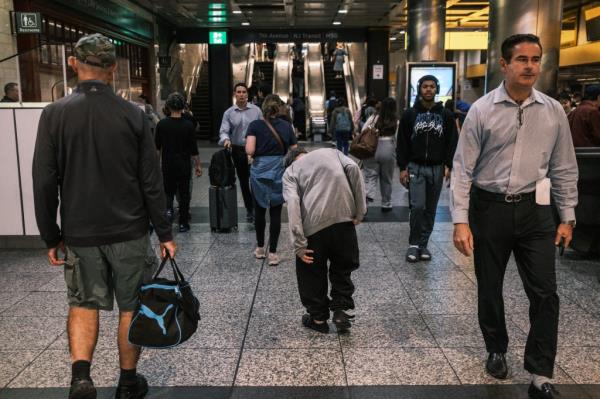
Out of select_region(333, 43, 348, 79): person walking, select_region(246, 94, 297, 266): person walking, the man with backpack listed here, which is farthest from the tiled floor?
select_region(333, 43, 348, 79): person walking

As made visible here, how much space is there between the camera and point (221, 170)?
7441 mm

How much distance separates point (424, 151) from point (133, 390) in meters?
3.59

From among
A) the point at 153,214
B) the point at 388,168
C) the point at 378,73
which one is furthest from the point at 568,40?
the point at 153,214

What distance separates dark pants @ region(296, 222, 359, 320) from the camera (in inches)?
152

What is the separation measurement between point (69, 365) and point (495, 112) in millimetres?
2845

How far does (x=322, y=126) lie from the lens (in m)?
20.7

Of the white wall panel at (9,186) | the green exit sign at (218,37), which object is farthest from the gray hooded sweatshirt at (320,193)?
the green exit sign at (218,37)

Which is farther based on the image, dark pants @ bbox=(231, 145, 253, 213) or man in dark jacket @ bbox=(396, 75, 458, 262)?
dark pants @ bbox=(231, 145, 253, 213)

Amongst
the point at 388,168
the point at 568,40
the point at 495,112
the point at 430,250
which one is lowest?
the point at 430,250

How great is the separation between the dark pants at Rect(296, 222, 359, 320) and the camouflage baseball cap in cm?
177

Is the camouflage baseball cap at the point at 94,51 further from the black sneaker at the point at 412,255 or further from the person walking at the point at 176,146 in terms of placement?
the person walking at the point at 176,146

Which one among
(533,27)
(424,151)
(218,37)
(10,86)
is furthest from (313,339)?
(218,37)

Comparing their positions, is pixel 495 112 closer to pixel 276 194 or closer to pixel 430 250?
pixel 276 194

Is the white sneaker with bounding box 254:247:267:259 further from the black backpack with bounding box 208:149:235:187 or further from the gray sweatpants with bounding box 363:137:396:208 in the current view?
the gray sweatpants with bounding box 363:137:396:208
